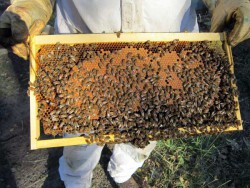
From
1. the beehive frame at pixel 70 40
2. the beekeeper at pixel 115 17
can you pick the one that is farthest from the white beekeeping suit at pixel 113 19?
the beehive frame at pixel 70 40

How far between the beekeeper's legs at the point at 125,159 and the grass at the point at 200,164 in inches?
18.5

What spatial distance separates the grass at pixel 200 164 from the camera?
5.03 metres

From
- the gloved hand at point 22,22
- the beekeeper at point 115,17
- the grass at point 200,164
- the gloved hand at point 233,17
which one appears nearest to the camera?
the gloved hand at point 22,22

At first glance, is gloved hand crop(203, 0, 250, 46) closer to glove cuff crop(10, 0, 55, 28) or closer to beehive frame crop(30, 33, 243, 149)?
beehive frame crop(30, 33, 243, 149)

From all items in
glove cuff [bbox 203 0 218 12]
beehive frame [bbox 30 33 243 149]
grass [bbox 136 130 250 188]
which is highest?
glove cuff [bbox 203 0 218 12]

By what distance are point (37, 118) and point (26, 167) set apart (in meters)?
2.29

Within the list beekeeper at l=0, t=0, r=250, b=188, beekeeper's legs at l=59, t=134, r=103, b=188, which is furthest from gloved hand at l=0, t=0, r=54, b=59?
beekeeper's legs at l=59, t=134, r=103, b=188

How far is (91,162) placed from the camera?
14.1 ft

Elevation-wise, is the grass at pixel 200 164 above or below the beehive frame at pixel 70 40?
below

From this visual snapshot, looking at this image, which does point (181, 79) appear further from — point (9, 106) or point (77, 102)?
point (9, 106)

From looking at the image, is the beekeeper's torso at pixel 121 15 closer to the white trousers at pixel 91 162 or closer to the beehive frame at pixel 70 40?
the beehive frame at pixel 70 40

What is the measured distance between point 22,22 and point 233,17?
7.28 feet

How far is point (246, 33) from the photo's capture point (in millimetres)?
3379

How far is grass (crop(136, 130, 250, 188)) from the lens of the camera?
5.03 metres
